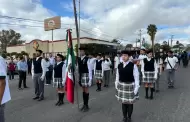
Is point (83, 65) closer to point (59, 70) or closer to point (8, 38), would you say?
point (59, 70)

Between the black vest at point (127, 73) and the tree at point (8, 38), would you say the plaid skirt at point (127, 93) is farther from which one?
the tree at point (8, 38)

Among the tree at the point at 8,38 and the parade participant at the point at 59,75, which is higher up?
the tree at the point at 8,38

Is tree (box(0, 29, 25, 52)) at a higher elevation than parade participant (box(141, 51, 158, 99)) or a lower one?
higher

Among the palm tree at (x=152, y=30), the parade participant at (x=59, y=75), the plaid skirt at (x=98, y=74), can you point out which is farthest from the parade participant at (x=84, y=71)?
the palm tree at (x=152, y=30)

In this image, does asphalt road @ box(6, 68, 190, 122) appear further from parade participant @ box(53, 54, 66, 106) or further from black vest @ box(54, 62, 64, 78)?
black vest @ box(54, 62, 64, 78)

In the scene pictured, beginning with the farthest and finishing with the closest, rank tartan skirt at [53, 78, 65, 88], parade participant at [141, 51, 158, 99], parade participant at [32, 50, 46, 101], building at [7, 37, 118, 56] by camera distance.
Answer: building at [7, 37, 118, 56], parade participant at [32, 50, 46, 101], parade participant at [141, 51, 158, 99], tartan skirt at [53, 78, 65, 88]

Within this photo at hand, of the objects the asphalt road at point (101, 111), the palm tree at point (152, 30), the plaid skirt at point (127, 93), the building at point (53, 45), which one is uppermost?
the palm tree at point (152, 30)

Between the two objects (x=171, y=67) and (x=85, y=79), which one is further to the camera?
(x=171, y=67)

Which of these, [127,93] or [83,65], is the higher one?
[83,65]

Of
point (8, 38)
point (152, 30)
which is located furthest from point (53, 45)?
point (8, 38)

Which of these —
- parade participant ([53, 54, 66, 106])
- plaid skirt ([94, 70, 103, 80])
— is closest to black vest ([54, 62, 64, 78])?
parade participant ([53, 54, 66, 106])

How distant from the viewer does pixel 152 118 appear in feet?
18.7

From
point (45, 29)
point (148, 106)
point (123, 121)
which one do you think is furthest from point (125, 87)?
point (45, 29)

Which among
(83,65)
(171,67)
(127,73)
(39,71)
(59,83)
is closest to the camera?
(127,73)
